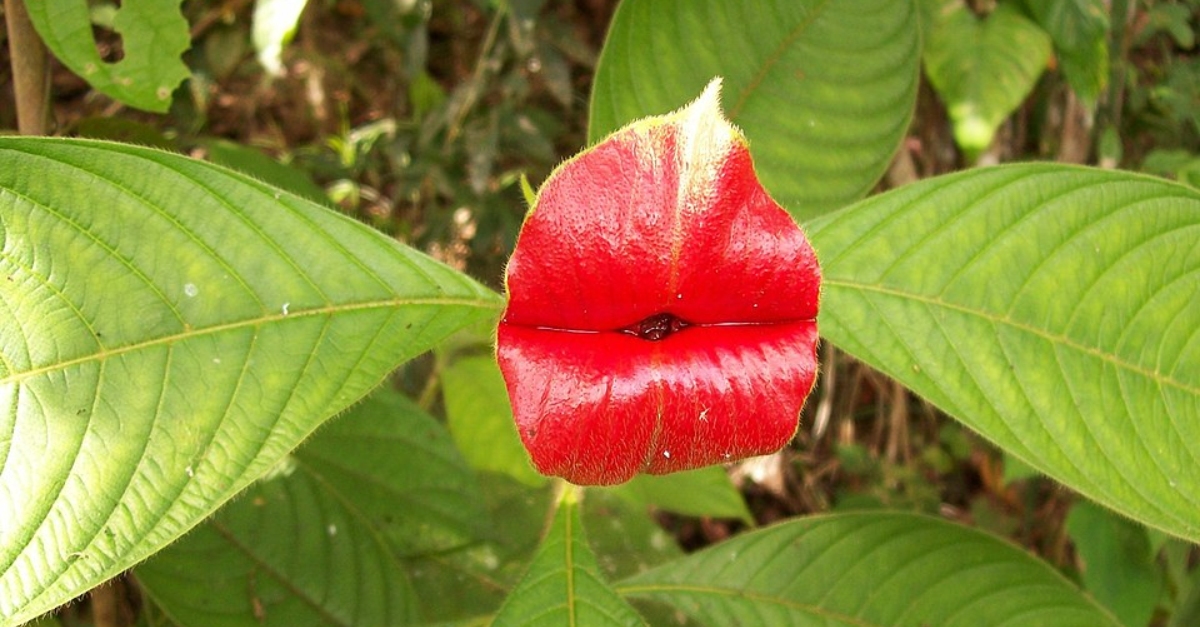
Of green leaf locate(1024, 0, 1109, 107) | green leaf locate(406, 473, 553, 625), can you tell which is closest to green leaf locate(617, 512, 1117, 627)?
green leaf locate(406, 473, 553, 625)

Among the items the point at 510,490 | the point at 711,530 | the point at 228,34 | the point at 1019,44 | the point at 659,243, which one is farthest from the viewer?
the point at 711,530

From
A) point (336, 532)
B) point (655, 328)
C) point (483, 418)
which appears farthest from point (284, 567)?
point (655, 328)

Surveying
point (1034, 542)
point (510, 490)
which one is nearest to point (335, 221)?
point (510, 490)

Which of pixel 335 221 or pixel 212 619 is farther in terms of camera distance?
pixel 212 619

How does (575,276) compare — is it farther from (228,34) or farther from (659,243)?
(228,34)

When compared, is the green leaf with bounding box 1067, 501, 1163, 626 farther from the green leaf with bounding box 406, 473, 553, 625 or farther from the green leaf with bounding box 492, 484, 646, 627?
the green leaf with bounding box 492, 484, 646, 627

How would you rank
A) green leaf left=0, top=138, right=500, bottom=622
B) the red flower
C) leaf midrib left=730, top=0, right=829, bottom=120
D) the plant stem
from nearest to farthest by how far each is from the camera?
the red flower < green leaf left=0, top=138, right=500, bottom=622 < the plant stem < leaf midrib left=730, top=0, right=829, bottom=120

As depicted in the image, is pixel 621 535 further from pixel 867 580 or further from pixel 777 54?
pixel 777 54
